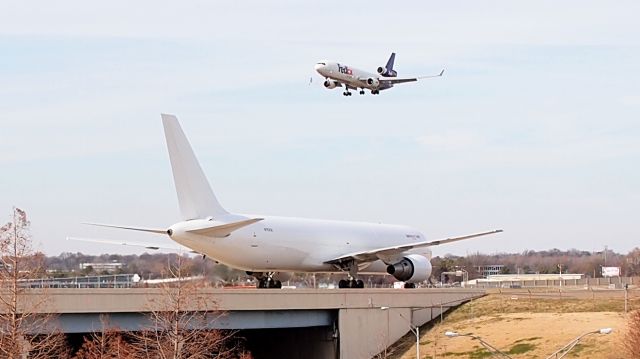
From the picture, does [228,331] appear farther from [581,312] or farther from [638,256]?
[638,256]

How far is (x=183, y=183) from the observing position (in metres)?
75.1

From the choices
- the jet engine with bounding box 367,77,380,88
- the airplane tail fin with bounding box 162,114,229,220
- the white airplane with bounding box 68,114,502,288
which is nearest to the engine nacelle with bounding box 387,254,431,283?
the white airplane with bounding box 68,114,502,288

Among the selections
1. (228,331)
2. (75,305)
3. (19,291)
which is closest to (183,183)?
(228,331)

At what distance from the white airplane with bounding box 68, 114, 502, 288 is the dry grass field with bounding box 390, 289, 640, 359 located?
18.8ft

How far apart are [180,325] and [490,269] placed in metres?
138

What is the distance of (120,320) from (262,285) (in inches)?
784

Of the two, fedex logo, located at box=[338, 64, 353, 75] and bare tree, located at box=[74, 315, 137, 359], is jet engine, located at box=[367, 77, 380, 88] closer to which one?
fedex logo, located at box=[338, 64, 353, 75]

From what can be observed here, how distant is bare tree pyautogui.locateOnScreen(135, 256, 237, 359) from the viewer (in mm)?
57312

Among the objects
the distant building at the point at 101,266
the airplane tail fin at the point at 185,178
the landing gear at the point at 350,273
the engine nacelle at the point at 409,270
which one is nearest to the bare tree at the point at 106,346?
the airplane tail fin at the point at 185,178

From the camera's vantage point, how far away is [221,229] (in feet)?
244

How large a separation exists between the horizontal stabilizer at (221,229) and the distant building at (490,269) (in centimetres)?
11066

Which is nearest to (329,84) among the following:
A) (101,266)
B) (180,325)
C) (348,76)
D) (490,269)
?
(348,76)

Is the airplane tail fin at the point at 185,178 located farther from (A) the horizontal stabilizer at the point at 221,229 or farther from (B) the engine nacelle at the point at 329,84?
(B) the engine nacelle at the point at 329,84

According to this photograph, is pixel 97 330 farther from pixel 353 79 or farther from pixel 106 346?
pixel 353 79
